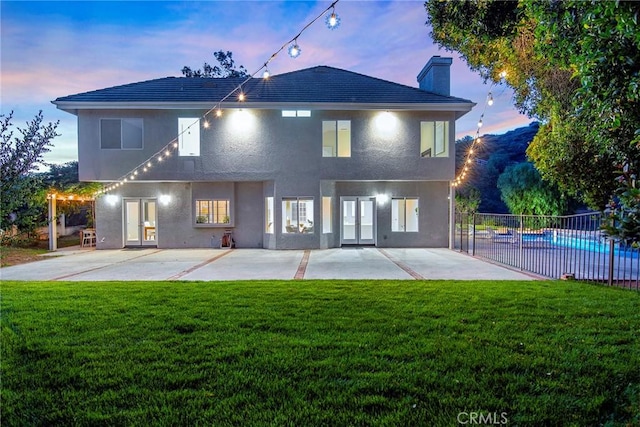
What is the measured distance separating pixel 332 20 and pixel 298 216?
899 centimetres

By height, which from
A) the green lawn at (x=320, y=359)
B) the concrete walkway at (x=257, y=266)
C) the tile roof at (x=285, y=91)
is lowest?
the concrete walkway at (x=257, y=266)

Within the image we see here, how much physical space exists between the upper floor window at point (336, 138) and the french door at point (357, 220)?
1.97 metres

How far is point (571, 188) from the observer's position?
5191 mm

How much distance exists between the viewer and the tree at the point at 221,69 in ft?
85.1

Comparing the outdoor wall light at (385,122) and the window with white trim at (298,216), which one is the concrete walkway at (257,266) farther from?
the outdoor wall light at (385,122)

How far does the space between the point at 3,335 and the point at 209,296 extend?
257 cm

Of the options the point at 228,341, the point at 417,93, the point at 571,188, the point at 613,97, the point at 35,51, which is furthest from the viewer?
the point at 417,93

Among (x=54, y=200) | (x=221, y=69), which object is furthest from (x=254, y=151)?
(x=221, y=69)

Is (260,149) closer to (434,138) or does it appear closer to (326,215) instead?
(326,215)

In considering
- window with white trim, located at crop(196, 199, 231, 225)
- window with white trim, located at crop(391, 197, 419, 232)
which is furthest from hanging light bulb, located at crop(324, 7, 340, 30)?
window with white trim, located at crop(196, 199, 231, 225)

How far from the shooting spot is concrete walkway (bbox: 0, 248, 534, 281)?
8031 millimetres

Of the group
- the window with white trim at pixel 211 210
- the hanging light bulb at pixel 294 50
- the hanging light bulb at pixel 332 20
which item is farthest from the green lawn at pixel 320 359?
the window with white trim at pixel 211 210

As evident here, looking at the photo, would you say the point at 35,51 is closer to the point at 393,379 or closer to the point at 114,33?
the point at 114,33

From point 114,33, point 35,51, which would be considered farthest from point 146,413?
point 114,33
